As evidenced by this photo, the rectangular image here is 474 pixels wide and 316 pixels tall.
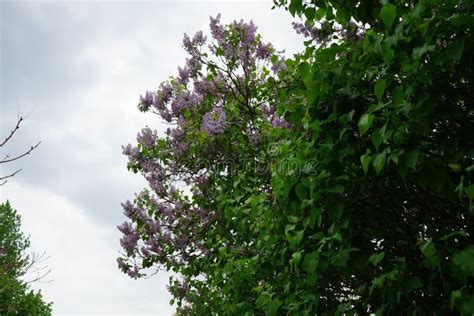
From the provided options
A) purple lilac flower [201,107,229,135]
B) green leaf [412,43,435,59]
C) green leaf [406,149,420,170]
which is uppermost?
purple lilac flower [201,107,229,135]

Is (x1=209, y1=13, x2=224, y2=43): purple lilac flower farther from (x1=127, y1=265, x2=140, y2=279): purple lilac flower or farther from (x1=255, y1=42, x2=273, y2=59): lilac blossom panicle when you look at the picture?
(x1=127, y1=265, x2=140, y2=279): purple lilac flower

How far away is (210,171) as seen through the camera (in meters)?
10.1

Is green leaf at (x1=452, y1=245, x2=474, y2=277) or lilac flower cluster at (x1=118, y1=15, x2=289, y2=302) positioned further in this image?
lilac flower cluster at (x1=118, y1=15, x2=289, y2=302)

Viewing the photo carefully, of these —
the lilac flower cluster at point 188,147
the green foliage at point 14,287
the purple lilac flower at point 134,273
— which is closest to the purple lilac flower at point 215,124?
the lilac flower cluster at point 188,147

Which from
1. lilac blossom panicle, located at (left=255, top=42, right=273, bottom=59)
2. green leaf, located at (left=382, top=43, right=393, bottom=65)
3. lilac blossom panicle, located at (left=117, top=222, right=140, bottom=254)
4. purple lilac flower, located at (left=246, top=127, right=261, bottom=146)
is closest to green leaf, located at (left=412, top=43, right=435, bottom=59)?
green leaf, located at (left=382, top=43, right=393, bottom=65)

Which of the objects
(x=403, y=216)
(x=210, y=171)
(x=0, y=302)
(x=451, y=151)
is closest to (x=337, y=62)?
(x=451, y=151)

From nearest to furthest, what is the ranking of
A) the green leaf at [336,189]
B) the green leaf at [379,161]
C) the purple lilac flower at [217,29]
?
the green leaf at [379,161] → the green leaf at [336,189] → the purple lilac flower at [217,29]

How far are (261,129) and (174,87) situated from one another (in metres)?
2.51

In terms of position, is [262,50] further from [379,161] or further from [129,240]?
[379,161]

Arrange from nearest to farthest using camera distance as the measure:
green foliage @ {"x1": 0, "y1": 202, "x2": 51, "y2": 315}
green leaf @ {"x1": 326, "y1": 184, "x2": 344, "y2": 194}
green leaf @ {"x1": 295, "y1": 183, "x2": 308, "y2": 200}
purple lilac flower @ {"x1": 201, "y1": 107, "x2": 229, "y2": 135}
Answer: green leaf @ {"x1": 326, "y1": 184, "x2": 344, "y2": 194}, green leaf @ {"x1": 295, "y1": 183, "x2": 308, "y2": 200}, purple lilac flower @ {"x1": 201, "y1": 107, "x2": 229, "y2": 135}, green foliage @ {"x1": 0, "y1": 202, "x2": 51, "y2": 315}

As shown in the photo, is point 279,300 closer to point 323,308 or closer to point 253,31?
point 323,308

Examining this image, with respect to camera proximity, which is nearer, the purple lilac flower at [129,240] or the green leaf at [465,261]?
the green leaf at [465,261]

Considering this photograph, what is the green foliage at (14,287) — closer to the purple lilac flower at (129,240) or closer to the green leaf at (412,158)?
the purple lilac flower at (129,240)

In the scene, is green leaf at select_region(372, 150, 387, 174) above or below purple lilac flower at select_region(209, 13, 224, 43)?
below
